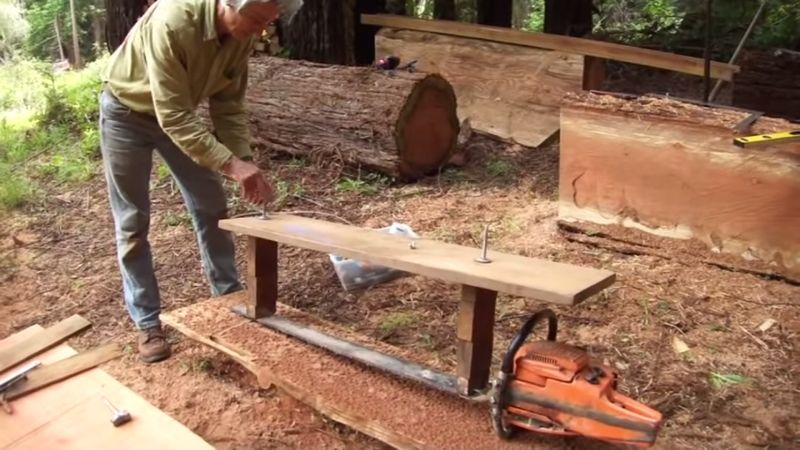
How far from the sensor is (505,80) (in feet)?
22.6

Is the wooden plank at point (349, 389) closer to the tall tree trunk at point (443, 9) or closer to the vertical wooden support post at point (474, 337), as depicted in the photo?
the vertical wooden support post at point (474, 337)

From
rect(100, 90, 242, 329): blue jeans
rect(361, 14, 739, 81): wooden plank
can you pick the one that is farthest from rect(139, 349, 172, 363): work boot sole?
rect(361, 14, 739, 81): wooden plank

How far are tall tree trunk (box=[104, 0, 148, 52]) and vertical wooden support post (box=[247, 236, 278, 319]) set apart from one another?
514 cm

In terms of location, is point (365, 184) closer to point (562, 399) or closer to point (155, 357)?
point (155, 357)

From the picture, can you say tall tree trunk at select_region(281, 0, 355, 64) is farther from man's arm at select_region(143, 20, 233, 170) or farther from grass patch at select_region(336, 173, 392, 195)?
man's arm at select_region(143, 20, 233, 170)

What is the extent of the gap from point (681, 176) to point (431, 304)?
5.14 ft

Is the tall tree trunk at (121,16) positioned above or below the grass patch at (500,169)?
above

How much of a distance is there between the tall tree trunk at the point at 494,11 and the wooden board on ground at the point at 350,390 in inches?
256

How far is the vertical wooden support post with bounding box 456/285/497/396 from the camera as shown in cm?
265

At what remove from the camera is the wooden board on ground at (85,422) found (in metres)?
2.12

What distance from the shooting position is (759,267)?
404 centimetres

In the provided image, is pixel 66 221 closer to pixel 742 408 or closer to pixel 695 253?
pixel 695 253

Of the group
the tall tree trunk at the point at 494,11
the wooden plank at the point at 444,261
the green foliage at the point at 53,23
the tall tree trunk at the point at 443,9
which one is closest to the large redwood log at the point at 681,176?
the wooden plank at the point at 444,261

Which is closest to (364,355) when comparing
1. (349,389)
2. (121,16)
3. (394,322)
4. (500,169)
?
(349,389)
